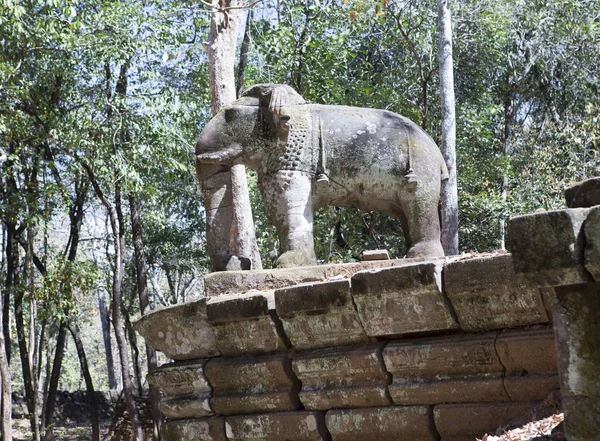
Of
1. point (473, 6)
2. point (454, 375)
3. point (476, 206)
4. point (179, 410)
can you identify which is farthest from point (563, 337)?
point (473, 6)

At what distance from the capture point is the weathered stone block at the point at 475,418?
4.67 metres

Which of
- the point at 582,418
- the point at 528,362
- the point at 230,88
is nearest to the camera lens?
the point at 582,418

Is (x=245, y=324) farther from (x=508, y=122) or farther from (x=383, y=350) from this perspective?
(x=508, y=122)

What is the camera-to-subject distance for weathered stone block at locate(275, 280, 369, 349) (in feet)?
17.4

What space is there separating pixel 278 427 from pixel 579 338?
2724 millimetres

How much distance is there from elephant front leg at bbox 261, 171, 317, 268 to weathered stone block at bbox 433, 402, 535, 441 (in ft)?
5.37

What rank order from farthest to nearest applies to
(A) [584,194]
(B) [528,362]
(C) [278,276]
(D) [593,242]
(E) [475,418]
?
(C) [278,276]
(E) [475,418]
(B) [528,362]
(A) [584,194]
(D) [593,242]

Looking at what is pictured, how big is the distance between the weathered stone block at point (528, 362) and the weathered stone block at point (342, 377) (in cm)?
80

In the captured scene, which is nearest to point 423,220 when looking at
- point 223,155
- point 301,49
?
point 223,155

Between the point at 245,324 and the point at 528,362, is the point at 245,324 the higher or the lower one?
the higher one

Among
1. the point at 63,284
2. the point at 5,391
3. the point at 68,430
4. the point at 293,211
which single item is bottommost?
the point at 68,430

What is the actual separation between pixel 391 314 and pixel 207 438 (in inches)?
71.4

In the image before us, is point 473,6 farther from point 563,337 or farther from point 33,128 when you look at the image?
point 563,337

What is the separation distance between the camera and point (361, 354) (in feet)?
17.4
